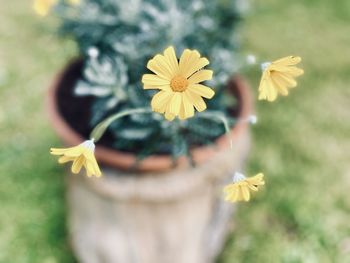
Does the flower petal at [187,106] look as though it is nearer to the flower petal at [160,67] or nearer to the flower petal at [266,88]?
the flower petal at [160,67]

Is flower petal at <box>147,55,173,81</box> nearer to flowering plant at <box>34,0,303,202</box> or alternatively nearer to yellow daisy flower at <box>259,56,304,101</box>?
yellow daisy flower at <box>259,56,304,101</box>

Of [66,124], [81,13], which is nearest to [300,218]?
[66,124]

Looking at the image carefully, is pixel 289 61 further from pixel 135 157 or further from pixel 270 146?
pixel 270 146

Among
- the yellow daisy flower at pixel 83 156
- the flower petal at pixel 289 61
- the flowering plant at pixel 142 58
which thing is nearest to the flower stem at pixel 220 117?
the flowering plant at pixel 142 58

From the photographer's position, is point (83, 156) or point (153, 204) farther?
point (153, 204)

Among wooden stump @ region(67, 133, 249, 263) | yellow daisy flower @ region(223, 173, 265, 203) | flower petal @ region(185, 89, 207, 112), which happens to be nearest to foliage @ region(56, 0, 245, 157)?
wooden stump @ region(67, 133, 249, 263)

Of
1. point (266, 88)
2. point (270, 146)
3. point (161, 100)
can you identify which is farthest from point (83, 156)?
point (270, 146)
